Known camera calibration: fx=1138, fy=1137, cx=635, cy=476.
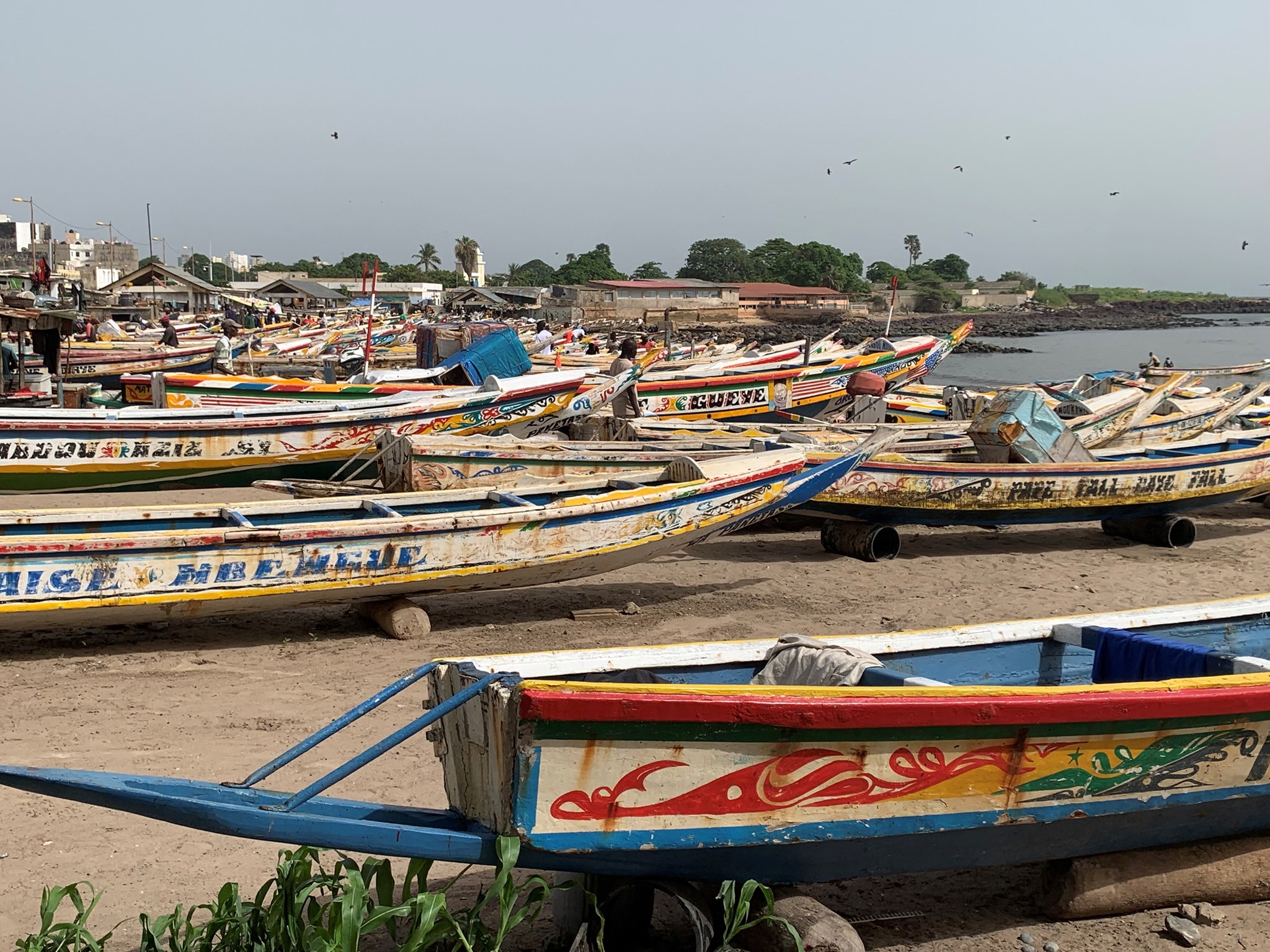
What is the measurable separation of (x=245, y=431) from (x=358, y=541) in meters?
6.24

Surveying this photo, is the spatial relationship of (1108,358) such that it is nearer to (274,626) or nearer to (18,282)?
(18,282)

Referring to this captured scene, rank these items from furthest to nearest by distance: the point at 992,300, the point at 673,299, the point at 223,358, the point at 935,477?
the point at 992,300, the point at 673,299, the point at 223,358, the point at 935,477

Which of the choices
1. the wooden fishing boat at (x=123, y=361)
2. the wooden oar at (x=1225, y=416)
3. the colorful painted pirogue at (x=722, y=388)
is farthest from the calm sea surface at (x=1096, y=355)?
the wooden fishing boat at (x=123, y=361)

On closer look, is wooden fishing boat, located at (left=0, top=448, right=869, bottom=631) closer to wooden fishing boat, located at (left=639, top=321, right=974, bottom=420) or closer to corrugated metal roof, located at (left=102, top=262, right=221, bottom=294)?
wooden fishing boat, located at (left=639, top=321, right=974, bottom=420)

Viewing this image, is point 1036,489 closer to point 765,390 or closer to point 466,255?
point 765,390

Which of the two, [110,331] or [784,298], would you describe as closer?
[110,331]

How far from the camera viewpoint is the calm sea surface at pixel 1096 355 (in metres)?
47.9

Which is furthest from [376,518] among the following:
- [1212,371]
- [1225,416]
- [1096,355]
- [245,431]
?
[1096,355]

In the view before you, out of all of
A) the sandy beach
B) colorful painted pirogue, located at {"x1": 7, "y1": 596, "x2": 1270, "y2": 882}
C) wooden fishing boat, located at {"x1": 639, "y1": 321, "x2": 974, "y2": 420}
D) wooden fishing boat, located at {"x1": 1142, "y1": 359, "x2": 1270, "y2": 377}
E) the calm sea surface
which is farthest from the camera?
the calm sea surface

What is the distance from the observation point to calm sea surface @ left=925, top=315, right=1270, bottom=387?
47938mm

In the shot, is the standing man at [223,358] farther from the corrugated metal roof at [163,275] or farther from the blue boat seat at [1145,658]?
the corrugated metal roof at [163,275]

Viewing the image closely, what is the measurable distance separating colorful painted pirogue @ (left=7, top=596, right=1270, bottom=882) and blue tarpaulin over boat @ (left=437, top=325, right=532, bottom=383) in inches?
517

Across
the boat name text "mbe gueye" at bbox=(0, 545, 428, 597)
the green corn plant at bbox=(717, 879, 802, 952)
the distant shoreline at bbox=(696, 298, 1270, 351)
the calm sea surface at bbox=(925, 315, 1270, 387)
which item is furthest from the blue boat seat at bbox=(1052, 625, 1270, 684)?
the distant shoreline at bbox=(696, 298, 1270, 351)

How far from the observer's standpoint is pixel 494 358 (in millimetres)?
17422
